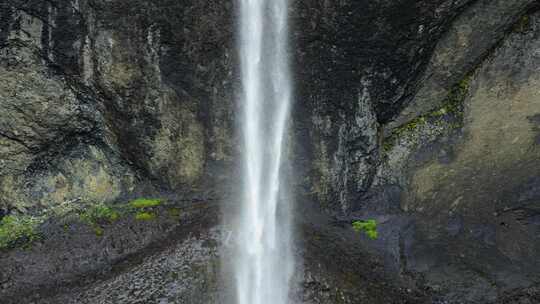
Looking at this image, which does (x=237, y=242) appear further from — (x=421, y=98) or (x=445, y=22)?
(x=445, y=22)

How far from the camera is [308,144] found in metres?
8.21

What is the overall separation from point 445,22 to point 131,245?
6603mm

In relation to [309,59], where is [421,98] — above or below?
below

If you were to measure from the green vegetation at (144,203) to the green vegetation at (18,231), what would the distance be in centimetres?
175

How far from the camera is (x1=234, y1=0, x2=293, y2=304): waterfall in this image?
699 centimetres

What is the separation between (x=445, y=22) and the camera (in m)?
6.77

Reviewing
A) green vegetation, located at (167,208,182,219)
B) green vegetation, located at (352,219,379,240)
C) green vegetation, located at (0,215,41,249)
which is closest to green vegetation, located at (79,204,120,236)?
green vegetation, located at (0,215,41,249)

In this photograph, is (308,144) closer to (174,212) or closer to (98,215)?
(174,212)

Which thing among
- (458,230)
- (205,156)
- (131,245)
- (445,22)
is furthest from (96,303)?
(445,22)

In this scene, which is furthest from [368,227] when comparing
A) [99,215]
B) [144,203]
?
[99,215]

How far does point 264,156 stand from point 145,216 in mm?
2573

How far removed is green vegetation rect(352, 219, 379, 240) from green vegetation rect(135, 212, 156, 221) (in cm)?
393

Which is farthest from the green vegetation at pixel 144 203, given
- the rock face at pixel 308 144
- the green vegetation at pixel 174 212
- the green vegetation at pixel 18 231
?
the green vegetation at pixel 18 231

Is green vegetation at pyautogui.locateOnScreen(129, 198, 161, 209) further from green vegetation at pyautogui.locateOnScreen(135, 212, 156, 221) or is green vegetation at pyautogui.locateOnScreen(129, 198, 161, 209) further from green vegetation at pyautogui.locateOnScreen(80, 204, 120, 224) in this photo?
green vegetation at pyautogui.locateOnScreen(80, 204, 120, 224)
